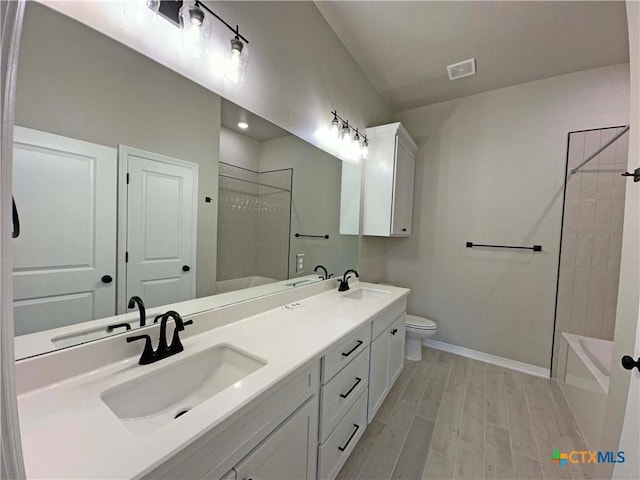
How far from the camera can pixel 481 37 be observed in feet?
6.52

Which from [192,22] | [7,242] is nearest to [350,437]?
[7,242]

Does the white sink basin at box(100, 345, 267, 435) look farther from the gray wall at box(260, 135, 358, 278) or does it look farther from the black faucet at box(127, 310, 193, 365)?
the gray wall at box(260, 135, 358, 278)

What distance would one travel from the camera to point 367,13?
1.83 metres

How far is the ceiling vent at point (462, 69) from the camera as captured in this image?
2258 mm

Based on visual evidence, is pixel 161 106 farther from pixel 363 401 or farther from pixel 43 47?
A: pixel 363 401

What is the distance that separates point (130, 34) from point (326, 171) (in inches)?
56.1

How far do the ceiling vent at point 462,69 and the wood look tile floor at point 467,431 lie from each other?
2.84 metres

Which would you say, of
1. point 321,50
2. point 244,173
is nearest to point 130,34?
point 244,173

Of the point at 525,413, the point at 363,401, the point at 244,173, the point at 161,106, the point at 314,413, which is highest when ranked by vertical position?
the point at 161,106

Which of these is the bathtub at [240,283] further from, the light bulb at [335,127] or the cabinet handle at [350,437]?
the light bulb at [335,127]

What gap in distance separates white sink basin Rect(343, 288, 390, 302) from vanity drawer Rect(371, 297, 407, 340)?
0.51 ft

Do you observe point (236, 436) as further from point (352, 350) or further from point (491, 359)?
point (491, 359)

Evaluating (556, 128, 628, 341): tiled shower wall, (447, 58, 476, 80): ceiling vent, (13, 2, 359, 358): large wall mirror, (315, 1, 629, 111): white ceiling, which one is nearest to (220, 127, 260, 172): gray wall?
(13, 2, 359, 358): large wall mirror

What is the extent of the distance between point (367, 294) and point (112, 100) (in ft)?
6.77
